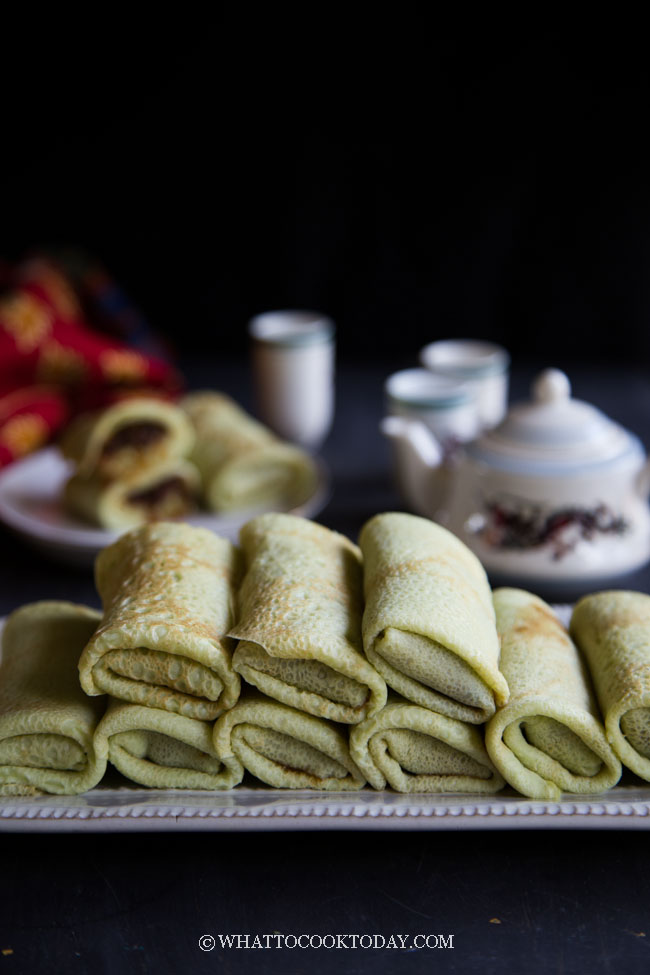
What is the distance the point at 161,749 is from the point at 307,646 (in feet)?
0.56

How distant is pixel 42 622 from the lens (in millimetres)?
969

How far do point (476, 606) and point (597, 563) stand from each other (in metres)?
0.40

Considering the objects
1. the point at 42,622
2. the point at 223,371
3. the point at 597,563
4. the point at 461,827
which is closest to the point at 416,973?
the point at 461,827

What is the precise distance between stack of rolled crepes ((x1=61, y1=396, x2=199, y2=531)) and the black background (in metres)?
1.48

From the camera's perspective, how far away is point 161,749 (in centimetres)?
82

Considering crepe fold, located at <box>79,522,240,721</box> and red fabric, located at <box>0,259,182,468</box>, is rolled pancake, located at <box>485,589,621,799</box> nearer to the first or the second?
crepe fold, located at <box>79,522,240,721</box>

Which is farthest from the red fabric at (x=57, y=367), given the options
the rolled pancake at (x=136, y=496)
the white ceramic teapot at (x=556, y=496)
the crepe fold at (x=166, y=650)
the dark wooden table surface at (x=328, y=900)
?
the dark wooden table surface at (x=328, y=900)

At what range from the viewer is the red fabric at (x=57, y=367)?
1959mm

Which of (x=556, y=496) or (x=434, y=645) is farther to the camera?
(x=556, y=496)

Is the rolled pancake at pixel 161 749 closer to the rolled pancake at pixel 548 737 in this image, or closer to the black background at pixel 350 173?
the rolled pancake at pixel 548 737

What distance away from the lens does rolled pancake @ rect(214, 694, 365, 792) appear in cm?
79

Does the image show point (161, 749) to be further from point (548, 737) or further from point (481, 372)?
point (481, 372)

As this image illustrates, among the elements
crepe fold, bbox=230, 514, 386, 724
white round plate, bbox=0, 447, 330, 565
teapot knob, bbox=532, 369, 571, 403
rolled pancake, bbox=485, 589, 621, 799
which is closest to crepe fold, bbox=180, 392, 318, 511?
white round plate, bbox=0, 447, 330, 565

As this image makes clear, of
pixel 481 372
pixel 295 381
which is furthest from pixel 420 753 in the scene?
pixel 295 381
